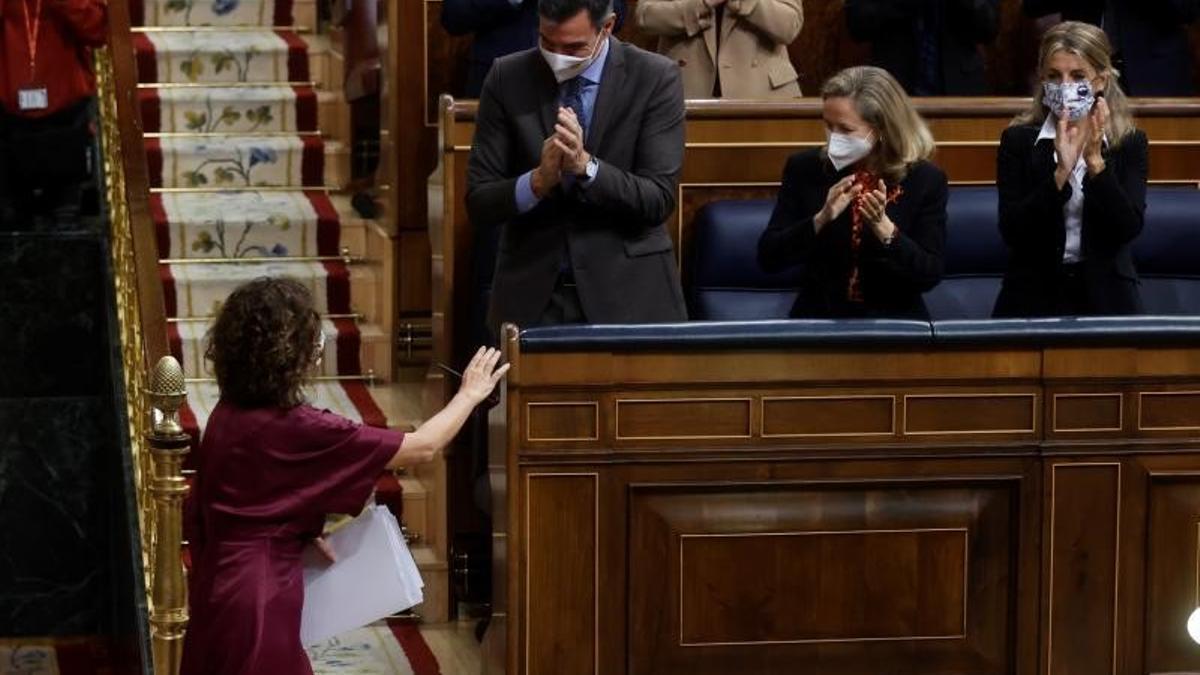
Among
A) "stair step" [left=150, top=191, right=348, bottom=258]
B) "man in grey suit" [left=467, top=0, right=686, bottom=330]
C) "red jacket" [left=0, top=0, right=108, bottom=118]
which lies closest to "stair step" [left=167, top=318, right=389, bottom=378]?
"stair step" [left=150, top=191, right=348, bottom=258]

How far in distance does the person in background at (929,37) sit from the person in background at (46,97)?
223cm

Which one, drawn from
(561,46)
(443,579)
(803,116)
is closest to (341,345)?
(443,579)

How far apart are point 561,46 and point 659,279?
21.3 inches

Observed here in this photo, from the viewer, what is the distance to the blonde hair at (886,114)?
5.04m

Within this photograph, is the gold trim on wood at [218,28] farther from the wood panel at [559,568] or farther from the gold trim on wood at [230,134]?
the wood panel at [559,568]

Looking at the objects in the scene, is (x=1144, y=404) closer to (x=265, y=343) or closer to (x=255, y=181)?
(x=265, y=343)

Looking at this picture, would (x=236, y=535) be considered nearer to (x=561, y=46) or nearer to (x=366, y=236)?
(x=561, y=46)

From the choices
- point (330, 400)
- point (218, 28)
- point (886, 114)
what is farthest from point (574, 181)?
point (218, 28)

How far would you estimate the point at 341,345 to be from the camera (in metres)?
6.87

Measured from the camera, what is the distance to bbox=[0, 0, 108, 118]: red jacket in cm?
709

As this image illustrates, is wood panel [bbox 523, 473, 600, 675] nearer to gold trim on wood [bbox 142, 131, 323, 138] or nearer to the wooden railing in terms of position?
the wooden railing

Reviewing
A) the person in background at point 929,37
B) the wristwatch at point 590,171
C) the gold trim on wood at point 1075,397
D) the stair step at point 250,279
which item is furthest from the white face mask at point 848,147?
the stair step at point 250,279

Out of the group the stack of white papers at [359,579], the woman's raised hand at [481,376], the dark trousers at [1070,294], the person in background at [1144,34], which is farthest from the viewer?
the person in background at [1144,34]

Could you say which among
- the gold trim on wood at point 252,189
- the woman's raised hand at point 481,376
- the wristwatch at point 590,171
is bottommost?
the woman's raised hand at point 481,376
